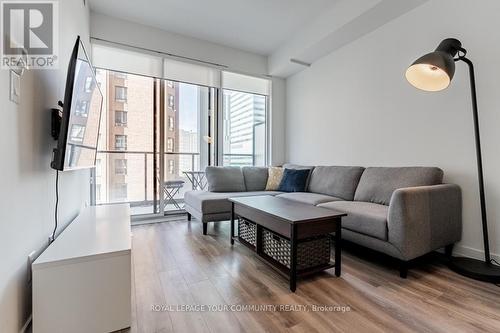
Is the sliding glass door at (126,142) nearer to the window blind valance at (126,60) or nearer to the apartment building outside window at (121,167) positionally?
the apartment building outside window at (121,167)

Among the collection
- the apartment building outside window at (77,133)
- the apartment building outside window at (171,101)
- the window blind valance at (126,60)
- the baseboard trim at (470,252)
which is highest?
the window blind valance at (126,60)

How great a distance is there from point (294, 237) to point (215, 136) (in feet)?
9.27

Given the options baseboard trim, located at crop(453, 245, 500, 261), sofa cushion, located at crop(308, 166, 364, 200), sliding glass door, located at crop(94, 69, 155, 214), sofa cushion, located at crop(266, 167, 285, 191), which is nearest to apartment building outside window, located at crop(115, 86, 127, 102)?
sliding glass door, located at crop(94, 69, 155, 214)

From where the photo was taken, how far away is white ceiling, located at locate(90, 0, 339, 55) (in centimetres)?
301

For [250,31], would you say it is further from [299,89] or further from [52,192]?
[52,192]

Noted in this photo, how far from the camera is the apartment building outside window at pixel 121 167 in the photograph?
368 centimetres

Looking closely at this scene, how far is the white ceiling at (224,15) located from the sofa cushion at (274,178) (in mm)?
2129

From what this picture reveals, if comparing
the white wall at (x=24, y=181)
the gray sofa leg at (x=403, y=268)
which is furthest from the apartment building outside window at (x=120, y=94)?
the gray sofa leg at (x=403, y=268)

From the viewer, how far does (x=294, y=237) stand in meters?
1.68

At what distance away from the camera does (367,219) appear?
6.76 ft

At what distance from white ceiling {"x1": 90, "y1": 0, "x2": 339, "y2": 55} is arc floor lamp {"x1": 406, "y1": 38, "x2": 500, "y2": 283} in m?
1.55

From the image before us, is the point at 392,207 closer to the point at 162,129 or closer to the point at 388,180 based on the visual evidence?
the point at 388,180

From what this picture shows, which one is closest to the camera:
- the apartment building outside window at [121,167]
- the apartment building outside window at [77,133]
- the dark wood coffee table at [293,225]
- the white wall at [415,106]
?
the apartment building outside window at [77,133]

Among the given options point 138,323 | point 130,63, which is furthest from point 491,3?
point 130,63
